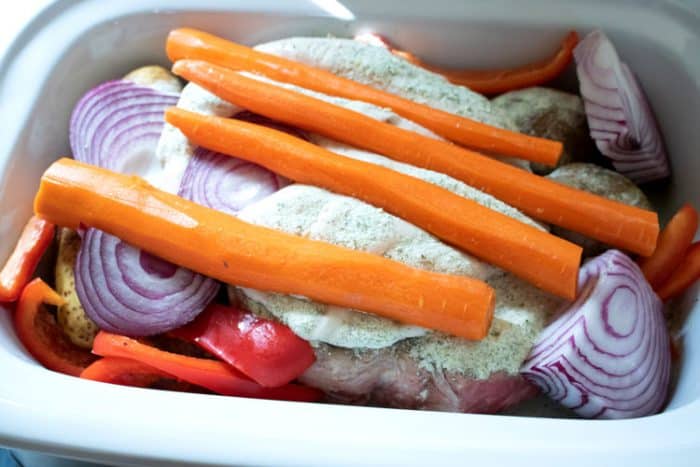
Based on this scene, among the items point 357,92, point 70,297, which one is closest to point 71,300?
point 70,297

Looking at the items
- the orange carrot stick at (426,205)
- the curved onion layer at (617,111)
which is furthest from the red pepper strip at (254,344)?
the curved onion layer at (617,111)

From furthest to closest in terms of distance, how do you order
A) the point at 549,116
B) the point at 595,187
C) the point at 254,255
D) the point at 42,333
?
the point at 549,116, the point at 595,187, the point at 42,333, the point at 254,255

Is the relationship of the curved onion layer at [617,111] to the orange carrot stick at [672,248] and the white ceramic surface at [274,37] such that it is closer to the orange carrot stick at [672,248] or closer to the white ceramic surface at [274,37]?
the white ceramic surface at [274,37]

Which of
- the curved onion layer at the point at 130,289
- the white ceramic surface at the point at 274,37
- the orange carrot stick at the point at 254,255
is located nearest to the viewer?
the white ceramic surface at the point at 274,37

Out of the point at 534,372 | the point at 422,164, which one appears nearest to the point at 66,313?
the point at 422,164

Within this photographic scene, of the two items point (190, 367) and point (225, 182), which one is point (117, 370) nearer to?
point (190, 367)

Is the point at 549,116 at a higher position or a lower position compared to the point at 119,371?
higher
